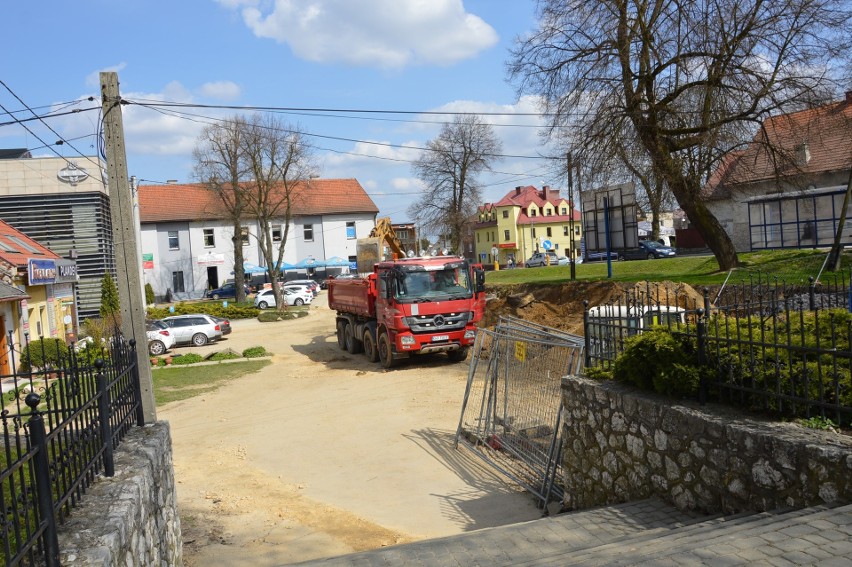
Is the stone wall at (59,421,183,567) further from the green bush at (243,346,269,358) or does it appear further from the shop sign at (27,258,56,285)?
the shop sign at (27,258,56,285)

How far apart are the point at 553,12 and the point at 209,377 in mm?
15549

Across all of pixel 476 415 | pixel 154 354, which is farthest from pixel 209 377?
pixel 476 415

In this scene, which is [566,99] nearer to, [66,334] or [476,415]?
[476,415]

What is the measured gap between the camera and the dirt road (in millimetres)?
8039

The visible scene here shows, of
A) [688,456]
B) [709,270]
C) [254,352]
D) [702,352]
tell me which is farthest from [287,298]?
[688,456]

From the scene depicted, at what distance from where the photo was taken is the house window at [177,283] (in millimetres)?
63781

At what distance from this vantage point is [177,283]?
6391 centimetres

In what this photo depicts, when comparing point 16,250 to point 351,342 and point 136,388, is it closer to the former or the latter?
point 351,342

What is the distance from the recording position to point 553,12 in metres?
23.0

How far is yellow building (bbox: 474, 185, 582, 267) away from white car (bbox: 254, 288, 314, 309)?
39.0 meters

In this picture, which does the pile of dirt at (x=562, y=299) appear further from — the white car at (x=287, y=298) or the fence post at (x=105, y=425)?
the white car at (x=287, y=298)

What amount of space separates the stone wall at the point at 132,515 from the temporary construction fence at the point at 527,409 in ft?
14.1

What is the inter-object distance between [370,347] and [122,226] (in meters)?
13.2

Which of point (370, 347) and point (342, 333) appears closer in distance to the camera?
point (370, 347)
